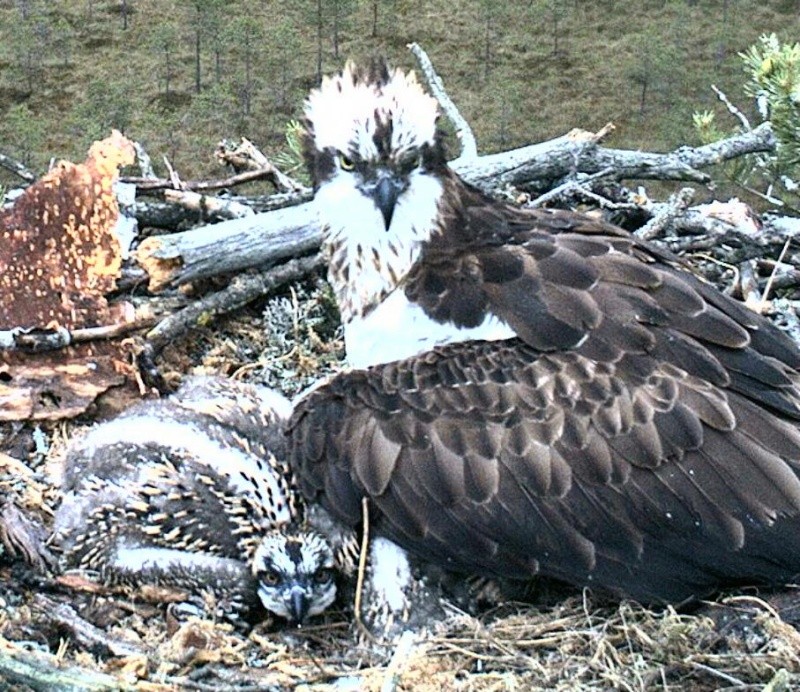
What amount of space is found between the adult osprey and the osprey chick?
0.72 feet

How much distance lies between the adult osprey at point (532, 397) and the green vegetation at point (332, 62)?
21229 mm

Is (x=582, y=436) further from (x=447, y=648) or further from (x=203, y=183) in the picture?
(x=203, y=183)

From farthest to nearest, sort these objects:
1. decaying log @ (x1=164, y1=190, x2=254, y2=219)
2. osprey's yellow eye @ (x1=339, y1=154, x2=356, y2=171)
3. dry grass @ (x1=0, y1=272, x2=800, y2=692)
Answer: decaying log @ (x1=164, y1=190, x2=254, y2=219) < osprey's yellow eye @ (x1=339, y1=154, x2=356, y2=171) < dry grass @ (x1=0, y1=272, x2=800, y2=692)

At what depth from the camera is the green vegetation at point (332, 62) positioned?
88.0 feet

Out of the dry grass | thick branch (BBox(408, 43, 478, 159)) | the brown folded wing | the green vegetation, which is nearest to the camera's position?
the dry grass

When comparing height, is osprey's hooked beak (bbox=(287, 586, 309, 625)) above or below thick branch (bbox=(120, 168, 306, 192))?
below

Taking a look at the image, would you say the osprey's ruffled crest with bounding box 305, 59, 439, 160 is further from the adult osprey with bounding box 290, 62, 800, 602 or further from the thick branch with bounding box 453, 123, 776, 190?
the thick branch with bounding box 453, 123, 776, 190

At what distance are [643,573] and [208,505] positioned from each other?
64.5 inches

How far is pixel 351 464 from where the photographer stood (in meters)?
4.16

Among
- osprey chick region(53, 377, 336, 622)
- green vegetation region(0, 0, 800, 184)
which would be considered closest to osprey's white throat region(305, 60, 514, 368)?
osprey chick region(53, 377, 336, 622)

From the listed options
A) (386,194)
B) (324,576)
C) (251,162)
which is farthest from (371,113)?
(251,162)

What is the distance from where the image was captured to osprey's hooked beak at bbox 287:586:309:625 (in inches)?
164

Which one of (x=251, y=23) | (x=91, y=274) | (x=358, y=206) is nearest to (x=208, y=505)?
(x=358, y=206)

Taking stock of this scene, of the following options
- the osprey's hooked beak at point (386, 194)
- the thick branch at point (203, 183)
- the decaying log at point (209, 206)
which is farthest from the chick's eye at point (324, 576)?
the thick branch at point (203, 183)
